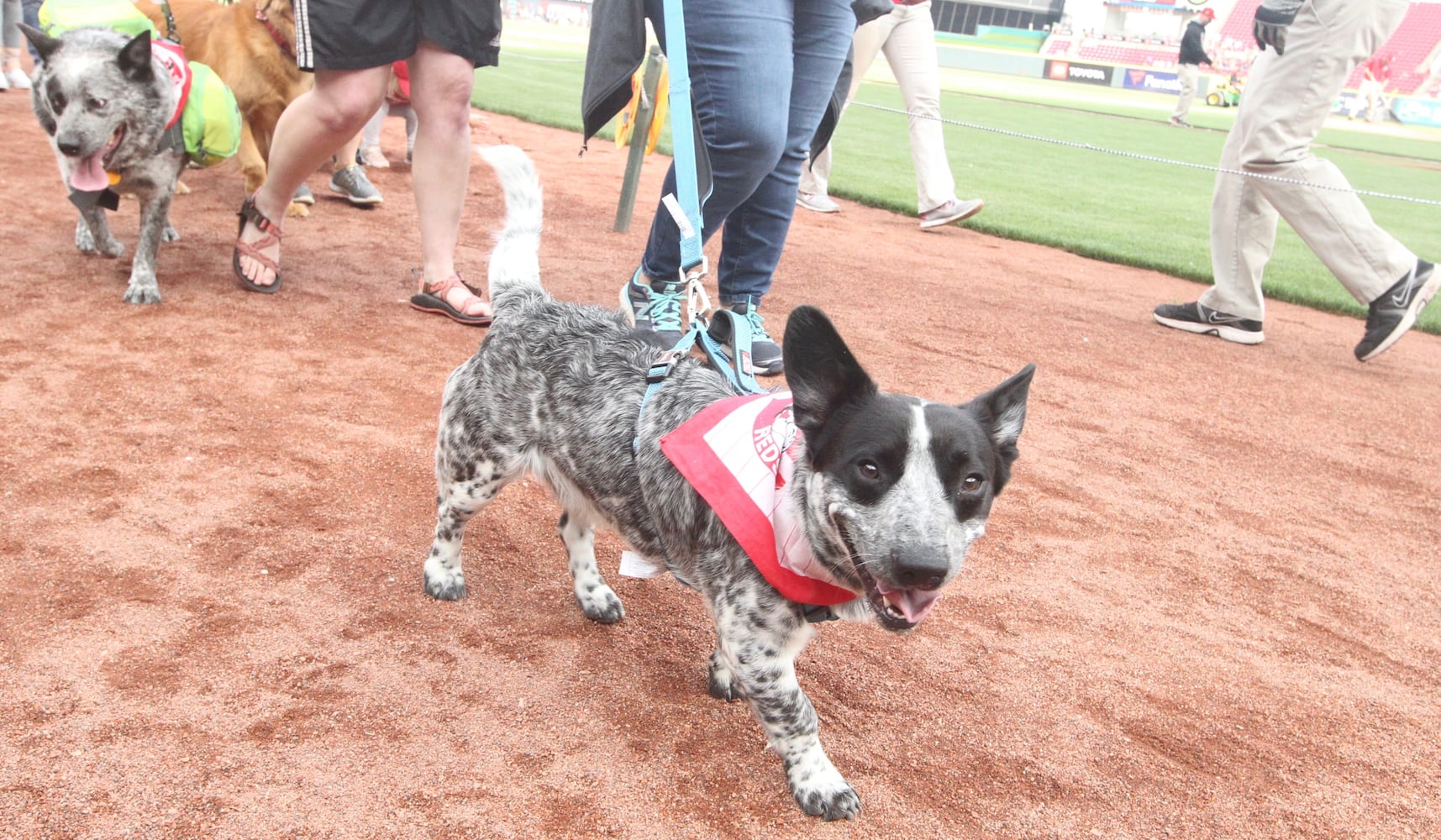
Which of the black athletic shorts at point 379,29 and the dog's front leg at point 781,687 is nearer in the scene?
the dog's front leg at point 781,687

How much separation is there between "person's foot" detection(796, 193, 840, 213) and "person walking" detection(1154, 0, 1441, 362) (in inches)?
151

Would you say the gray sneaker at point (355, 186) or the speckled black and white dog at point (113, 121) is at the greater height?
the speckled black and white dog at point (113, 121)

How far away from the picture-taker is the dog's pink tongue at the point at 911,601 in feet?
7.20

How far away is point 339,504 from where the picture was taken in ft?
11.8

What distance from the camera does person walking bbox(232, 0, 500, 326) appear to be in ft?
15.2

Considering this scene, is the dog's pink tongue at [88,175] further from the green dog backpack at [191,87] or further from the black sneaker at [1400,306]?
the black sneaker at [1400,306]

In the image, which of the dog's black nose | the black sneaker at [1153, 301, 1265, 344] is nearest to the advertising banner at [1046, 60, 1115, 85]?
the black sneaker at [1153, 301, 1265, 344]

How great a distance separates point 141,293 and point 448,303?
1.44 meters

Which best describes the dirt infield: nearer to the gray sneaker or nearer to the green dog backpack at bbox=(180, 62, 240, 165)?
the green dog backpack at bbox=(180, 62, 240, 165)

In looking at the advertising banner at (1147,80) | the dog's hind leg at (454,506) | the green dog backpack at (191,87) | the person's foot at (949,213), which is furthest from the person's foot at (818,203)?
the advertising banner at (1147,80)

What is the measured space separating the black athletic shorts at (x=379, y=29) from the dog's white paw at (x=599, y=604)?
2778mm

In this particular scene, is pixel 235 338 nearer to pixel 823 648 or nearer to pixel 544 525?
A: pixel 544 525

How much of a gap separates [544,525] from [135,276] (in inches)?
112

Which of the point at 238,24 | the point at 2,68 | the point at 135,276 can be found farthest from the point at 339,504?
the point at 2,68
